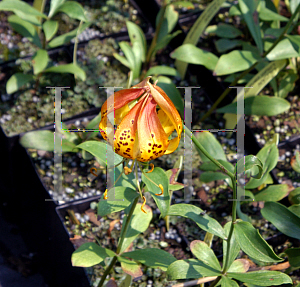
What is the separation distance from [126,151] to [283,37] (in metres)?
1.10

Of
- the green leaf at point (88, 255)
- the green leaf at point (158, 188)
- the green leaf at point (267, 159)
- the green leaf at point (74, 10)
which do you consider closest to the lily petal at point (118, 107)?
the green leaf at point (158, 188)

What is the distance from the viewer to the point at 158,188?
98cm

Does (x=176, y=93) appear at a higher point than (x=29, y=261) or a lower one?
higher

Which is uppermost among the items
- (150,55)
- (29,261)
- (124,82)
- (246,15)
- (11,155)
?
(246,15)

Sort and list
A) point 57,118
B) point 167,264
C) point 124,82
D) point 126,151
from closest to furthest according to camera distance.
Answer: point 126,151 → point 167,264 → point 57,118 → point 124,82

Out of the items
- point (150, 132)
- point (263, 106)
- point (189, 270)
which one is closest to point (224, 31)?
point (263, 106)

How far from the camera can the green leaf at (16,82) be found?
1749mm

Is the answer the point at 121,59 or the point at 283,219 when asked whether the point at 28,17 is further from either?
the point at 283,219

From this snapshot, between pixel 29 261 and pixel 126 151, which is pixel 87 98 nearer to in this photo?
pixel 29 261

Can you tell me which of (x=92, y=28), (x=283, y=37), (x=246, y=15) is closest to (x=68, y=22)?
(x=92, y=28)

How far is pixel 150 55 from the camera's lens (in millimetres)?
2037

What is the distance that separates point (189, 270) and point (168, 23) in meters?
→ 1.27

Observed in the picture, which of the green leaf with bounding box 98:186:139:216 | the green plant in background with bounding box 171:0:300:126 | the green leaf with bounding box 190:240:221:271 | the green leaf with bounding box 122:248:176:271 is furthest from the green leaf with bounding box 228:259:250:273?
the green plant in background with bounding box 171:0:300:126

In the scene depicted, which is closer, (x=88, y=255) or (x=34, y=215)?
(x=88, y=255)
